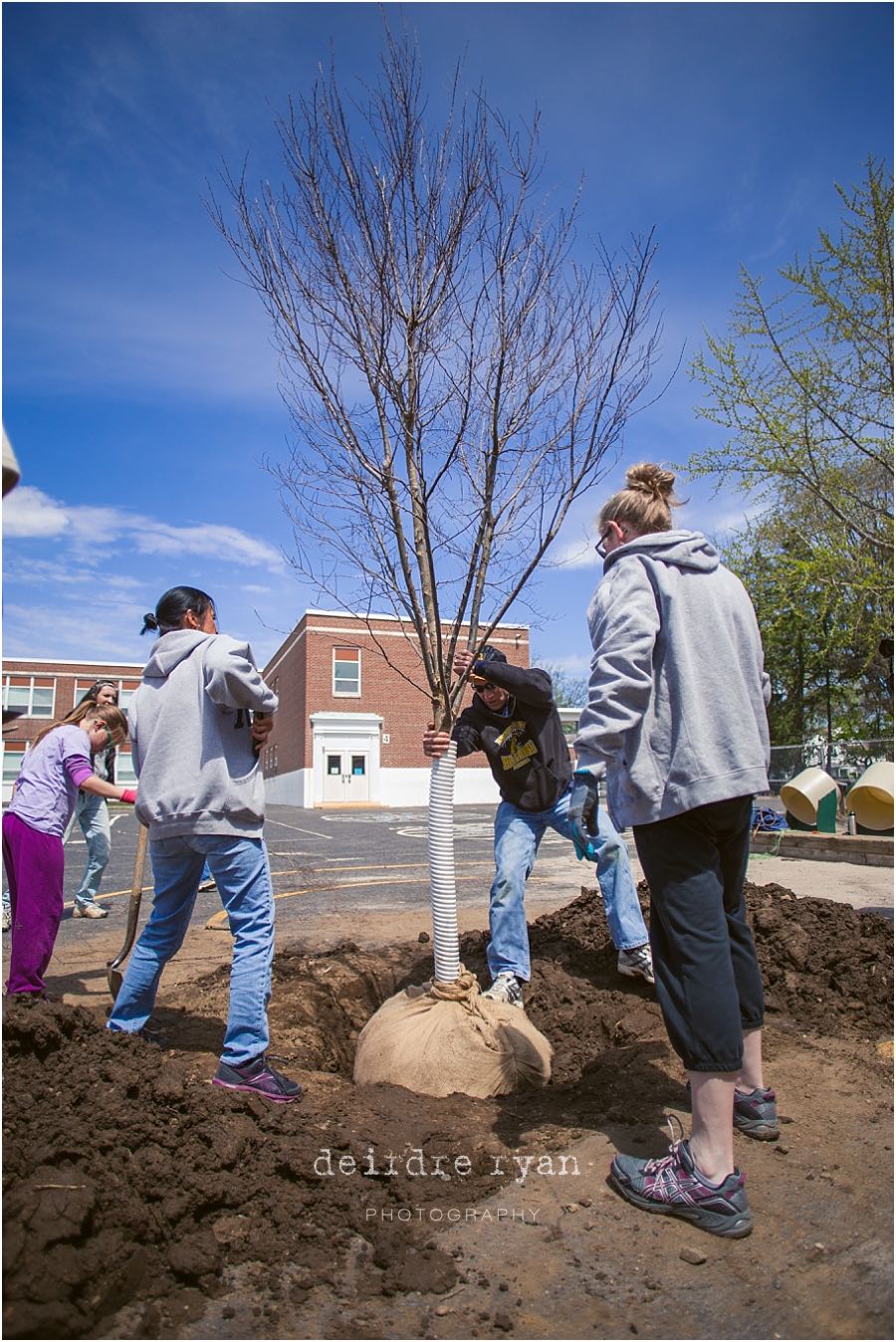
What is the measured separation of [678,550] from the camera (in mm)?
2537

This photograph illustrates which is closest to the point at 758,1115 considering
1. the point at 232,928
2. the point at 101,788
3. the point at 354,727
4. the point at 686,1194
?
the point at 686,1194

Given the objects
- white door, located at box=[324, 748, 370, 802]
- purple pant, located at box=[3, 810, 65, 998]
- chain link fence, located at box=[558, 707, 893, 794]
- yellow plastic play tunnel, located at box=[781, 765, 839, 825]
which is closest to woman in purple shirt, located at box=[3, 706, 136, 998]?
purple pant, located at box=[3, 810, 65, 998]

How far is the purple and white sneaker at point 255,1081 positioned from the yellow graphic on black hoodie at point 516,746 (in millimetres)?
1842

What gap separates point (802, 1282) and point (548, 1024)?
6.47ft

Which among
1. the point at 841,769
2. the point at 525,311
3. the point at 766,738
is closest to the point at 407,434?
the point at 525,311

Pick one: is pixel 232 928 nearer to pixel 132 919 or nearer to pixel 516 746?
pixel 132 919

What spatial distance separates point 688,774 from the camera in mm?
2314

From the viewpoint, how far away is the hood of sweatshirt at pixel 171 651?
3260 millimetres

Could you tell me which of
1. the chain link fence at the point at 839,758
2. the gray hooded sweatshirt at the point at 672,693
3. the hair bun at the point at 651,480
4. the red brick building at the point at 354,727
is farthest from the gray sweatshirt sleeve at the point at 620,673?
the red brick building at the point at 354,727

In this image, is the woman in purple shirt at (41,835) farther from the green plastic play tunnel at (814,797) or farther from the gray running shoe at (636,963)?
the green plastic play tunnel at (814,797)

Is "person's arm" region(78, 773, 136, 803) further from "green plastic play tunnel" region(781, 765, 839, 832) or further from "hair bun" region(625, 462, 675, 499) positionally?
"green plastic play tunnel" region(781, 765, 839, 832)

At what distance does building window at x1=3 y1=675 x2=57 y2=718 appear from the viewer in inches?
1833

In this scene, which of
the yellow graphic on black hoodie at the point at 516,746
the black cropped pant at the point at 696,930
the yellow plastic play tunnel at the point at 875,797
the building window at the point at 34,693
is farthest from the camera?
the building window at the point at 34,693

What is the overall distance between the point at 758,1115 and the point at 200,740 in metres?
2.28
